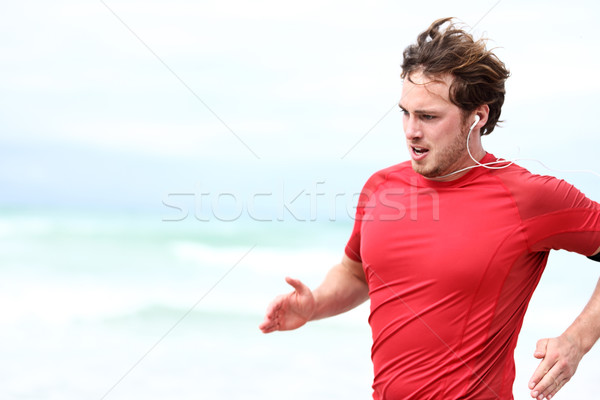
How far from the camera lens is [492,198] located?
2592mm

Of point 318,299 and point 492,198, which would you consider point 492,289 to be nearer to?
point 492,198

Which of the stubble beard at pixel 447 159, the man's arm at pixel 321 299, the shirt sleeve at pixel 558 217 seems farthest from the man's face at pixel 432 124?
the man's arm at pixel 321 299

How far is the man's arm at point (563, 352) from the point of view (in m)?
2.40

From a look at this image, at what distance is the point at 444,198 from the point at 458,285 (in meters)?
0.32

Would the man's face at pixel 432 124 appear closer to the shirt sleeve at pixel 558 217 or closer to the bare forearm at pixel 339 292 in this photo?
the shirt sleeve at pixel 558 217

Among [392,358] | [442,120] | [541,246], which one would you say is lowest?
[392,358]

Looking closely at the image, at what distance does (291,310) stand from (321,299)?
0.16m

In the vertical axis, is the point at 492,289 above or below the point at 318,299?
above

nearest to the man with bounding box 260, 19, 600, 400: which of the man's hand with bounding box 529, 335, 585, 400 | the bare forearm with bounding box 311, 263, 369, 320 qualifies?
the man's hand with bounding box 529, 335, 585, 400

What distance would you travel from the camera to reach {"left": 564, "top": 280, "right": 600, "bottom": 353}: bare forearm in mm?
2494

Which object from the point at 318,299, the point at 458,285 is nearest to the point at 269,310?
the point at 318,299

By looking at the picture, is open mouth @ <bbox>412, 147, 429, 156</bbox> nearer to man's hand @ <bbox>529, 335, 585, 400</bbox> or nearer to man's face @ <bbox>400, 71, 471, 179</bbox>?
man's face @ <bbox>400, 71, 471, 179</bbox>

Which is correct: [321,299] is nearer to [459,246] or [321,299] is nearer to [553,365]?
[459,246]

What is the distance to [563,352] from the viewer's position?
243 cm
